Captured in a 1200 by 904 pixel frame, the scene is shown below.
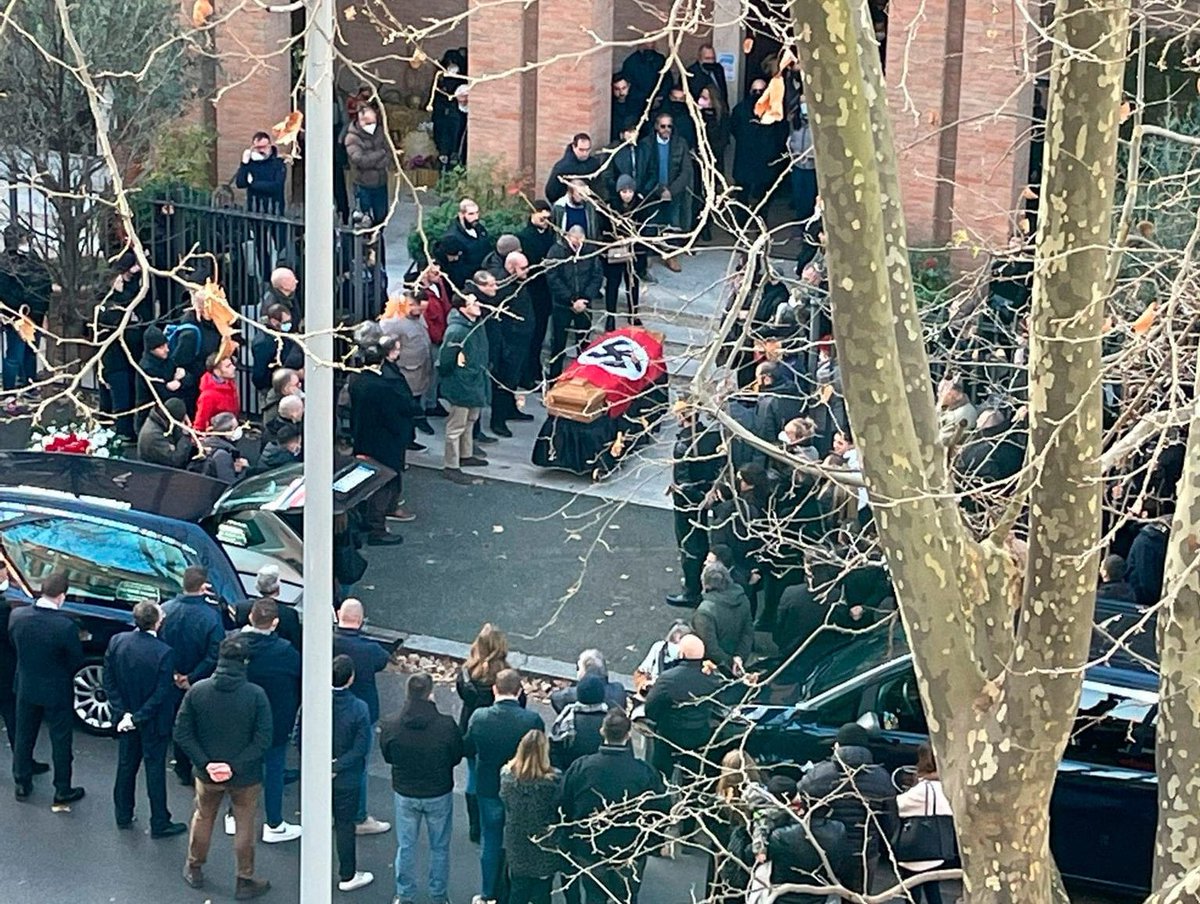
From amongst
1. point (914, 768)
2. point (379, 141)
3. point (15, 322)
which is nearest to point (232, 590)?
point (15, 322)

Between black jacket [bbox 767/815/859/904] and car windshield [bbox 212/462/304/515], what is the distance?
466cm

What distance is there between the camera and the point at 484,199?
20422 millimetres

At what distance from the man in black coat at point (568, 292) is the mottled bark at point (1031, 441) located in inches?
402

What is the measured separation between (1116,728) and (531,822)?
2919 mm

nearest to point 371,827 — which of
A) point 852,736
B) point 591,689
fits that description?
point 591,689

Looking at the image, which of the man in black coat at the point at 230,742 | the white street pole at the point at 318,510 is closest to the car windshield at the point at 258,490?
the man in black coat at the point at 230,742

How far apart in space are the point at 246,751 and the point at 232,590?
1605 mm

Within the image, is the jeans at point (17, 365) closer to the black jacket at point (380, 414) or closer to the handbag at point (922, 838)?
the black jacket at point (380, 414)

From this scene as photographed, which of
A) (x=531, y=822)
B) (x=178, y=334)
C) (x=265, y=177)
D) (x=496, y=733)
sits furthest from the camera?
(x=265, y=177)

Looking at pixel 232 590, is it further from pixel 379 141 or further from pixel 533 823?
pixel 379 141

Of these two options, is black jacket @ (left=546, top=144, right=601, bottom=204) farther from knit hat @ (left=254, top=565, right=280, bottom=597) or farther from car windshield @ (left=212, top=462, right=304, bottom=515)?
knit hat @ (left=254, top=565, right=280, bottom=597)

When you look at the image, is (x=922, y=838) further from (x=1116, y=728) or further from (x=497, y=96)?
(x=497, y=96)

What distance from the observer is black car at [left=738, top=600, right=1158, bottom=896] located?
11102 mm

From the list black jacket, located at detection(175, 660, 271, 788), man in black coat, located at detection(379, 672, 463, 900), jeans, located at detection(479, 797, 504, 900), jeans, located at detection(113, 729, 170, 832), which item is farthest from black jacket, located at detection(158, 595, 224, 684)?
jeans, located at detection(479, 797, 504, 900)
